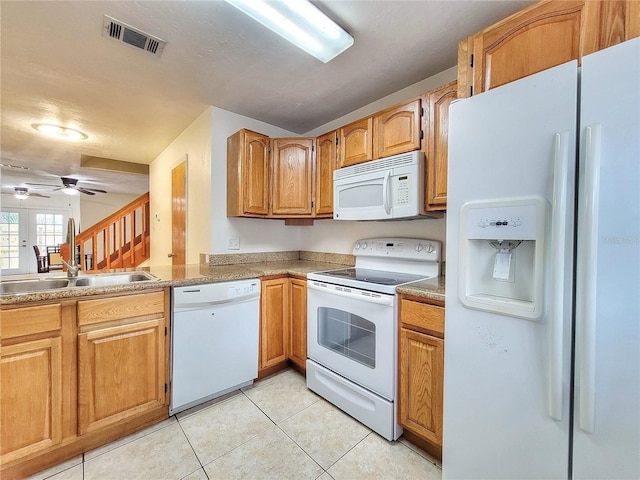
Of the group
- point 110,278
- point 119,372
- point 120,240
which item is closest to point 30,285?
point 110,278

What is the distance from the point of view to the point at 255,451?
1.52 meters

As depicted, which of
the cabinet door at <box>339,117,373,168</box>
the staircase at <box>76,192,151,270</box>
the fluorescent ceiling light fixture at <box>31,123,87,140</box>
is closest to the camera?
the cabinet door at <box>339,117,373,168</box>

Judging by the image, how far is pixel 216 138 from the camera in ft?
8.48

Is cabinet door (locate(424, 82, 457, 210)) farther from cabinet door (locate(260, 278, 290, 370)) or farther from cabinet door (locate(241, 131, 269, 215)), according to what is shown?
cabinet door (locate(241, 131, 269, 215))

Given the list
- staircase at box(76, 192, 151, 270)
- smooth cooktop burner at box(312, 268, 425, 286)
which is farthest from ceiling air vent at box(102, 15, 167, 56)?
staircase at box(76, 192, 151, 270)

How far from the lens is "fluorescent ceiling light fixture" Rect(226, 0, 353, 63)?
1330mm

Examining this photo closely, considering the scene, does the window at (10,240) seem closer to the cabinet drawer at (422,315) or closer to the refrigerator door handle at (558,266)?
the cabinet drawer at (422,315)

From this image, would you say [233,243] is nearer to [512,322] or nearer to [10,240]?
[512,322]

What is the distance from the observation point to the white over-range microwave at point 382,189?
5.77 ft

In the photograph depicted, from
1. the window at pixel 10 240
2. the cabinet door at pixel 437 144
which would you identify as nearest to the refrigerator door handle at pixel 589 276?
the cabinet door at pixel 437 144

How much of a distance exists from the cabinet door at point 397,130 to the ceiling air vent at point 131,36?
1.52 metres

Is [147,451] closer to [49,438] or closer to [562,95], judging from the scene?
[49,438]

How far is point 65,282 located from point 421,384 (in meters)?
2.31

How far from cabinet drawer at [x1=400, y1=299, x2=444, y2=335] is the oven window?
0.78ft
